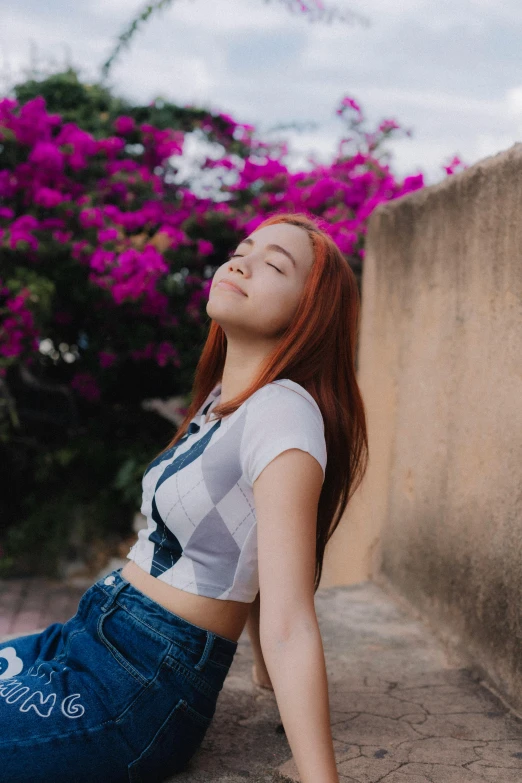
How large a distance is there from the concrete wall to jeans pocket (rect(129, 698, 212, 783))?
31.8 inches

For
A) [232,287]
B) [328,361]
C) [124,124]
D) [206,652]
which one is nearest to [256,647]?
[206,652]

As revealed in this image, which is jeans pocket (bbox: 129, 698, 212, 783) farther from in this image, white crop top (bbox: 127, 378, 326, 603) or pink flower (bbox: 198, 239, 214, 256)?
pink flower (bbox: 198, 239, 214, 256)

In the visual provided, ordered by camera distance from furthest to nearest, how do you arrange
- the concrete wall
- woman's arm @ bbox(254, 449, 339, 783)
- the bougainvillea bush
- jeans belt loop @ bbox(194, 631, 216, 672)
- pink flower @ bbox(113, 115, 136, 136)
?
pink flower @ bbox(113, 115, 136, 136) → the bougainvillea bush → the concrete wall → jeans belt loop @ bbox(194, 631, 216, 672) → woman's arm @ bbox(254, 449, 339, 783)

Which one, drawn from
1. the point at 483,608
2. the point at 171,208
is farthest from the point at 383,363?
the point at 171,208

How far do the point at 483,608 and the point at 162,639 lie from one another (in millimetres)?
971

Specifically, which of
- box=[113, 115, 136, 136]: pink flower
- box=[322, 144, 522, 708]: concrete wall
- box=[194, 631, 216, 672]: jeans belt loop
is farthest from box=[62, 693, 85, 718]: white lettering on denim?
box=[113, 115, 136, 136]: pink flower

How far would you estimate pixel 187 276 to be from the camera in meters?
4.88

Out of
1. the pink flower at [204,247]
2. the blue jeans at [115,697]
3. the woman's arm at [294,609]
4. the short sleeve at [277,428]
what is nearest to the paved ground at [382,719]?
the blue jeans at [115,697]

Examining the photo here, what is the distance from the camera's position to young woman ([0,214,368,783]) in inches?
52.7

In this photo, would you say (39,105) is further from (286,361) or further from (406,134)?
(286,361)

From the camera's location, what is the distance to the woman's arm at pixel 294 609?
1.24 m

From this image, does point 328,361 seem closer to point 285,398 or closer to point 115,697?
point 285,398

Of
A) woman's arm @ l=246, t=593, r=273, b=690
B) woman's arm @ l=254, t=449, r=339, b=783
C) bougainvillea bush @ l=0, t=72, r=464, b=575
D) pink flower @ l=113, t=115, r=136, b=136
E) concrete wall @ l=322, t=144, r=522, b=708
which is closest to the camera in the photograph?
woman's arm @ l=254, t=449, r=339, b=783

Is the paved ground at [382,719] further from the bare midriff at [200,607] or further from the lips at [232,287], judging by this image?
the lips at [232,287]
